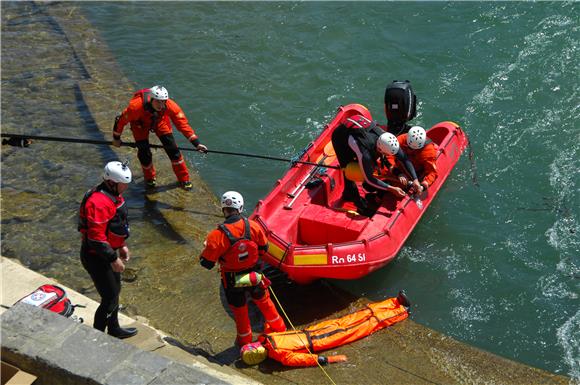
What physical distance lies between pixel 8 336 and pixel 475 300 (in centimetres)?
534

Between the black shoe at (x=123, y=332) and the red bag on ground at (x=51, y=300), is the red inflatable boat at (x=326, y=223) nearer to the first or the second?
the black shoe at (x=123, y=332)

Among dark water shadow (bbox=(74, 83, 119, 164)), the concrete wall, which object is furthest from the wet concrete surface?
the concrete wall

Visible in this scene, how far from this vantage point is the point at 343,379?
21.1 feet

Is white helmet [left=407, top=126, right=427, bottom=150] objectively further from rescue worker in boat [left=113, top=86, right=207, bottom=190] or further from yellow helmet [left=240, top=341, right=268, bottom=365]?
yellow helmet [left=240, top=341, right=268, bottom=365]

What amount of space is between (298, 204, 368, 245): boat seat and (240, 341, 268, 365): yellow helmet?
1.82 m

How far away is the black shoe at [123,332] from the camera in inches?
247

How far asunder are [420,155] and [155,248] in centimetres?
352

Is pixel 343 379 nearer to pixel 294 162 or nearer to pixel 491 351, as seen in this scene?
pixel 491 351

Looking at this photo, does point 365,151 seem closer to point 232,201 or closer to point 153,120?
point 232,201

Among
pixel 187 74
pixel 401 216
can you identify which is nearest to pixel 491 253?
pixel 401 216

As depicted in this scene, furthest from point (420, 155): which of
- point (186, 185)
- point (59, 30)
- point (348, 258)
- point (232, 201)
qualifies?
point (59, 30)

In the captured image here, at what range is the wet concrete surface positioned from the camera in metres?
6.70

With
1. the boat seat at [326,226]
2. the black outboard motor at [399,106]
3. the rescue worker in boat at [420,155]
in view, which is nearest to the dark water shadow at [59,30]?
the black outboard motor at [399,106]

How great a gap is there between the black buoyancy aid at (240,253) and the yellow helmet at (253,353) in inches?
31.2
